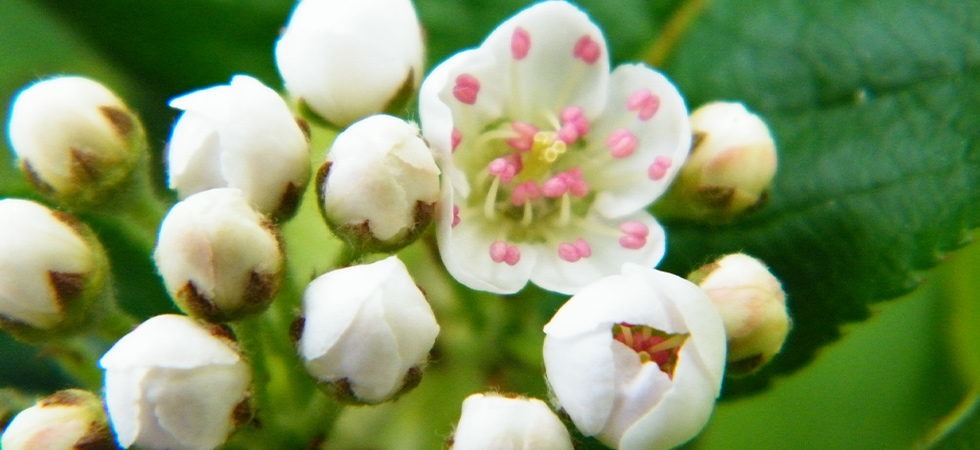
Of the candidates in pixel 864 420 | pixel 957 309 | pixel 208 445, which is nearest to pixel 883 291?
pixel 957 309

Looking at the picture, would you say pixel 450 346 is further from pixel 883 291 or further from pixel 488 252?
pixel 883 291

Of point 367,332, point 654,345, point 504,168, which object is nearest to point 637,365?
point 654,345

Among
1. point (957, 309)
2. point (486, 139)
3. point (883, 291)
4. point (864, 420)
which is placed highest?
point (486, 139)

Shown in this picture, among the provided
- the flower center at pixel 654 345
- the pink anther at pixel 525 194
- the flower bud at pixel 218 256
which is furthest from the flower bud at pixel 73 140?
the flower center at pixel 654 345

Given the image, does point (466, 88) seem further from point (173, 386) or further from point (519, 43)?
point (173, 386)

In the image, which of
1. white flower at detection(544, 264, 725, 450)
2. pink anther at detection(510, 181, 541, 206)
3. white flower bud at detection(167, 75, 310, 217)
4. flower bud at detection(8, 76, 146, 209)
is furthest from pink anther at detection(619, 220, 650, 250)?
flower bud at detection(8, 76, 146, 209)

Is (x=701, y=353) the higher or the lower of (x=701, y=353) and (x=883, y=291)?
the higher

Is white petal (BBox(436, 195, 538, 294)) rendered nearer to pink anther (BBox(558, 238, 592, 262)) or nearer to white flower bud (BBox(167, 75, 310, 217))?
pink anther (BBox(558, 238, 592, 262))
